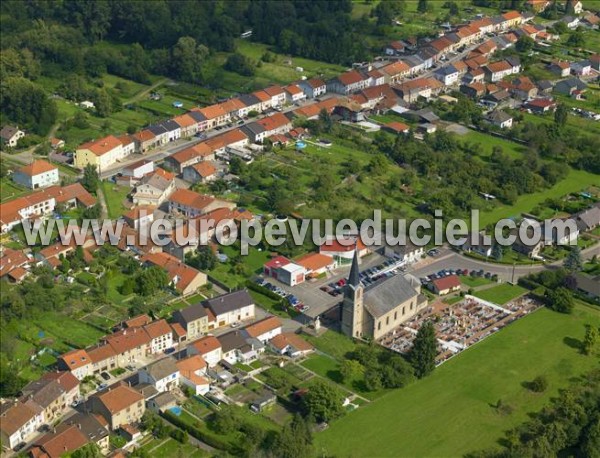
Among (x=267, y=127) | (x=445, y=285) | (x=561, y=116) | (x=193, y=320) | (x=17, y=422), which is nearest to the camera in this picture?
(x=17, y=422)

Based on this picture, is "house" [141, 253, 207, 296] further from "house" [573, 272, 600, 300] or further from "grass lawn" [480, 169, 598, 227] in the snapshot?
"house" [573, 272, 600, 300]

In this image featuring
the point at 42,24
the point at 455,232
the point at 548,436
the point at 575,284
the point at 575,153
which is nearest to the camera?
the point at 548,436

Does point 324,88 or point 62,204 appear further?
point 324,88

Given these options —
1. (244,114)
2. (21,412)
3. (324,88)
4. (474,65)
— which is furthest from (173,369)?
(474,65)

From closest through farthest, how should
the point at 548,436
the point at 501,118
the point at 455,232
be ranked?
the point at 548,436 < the point at 455,232 < the point at 501,118

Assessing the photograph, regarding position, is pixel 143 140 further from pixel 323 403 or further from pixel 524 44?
pixel 524 44

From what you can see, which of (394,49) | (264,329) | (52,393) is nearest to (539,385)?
(264,329)

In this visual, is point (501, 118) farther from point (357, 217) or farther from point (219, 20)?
point (219, 20)
